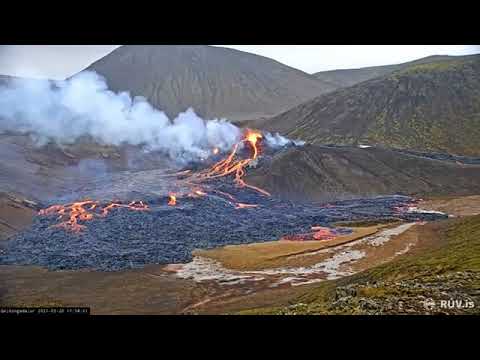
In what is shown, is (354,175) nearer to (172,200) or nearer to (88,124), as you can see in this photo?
(172,200)

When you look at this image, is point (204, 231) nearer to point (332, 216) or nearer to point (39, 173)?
point (332, 216)

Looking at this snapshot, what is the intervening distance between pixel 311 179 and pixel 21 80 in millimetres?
40772

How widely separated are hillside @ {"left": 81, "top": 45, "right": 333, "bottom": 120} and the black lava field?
247 feet

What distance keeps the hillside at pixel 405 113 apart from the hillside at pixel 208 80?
80.0 ft

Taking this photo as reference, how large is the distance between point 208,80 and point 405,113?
2526 inches

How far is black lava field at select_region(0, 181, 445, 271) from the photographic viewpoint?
21.3 metres

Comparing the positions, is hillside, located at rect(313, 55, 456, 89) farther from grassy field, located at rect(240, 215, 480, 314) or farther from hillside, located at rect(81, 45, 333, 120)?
grassy field, located at rect(240, 215, 480, 314)

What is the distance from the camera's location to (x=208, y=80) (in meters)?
132

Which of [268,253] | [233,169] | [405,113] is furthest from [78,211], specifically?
[405,113]

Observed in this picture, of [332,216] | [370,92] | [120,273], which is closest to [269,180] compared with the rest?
[332,216]

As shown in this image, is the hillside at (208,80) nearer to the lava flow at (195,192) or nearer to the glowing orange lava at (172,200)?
the lava flow at (195,192)
